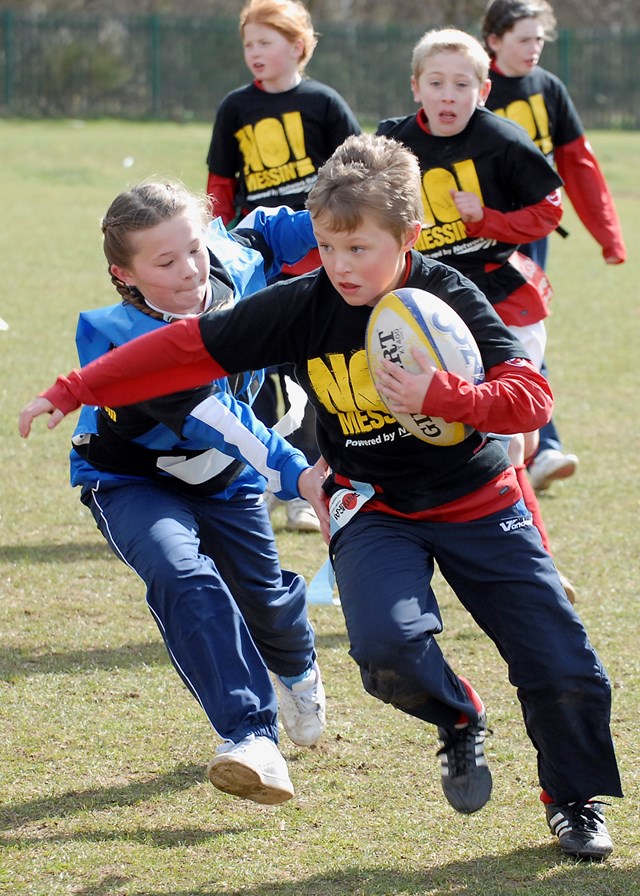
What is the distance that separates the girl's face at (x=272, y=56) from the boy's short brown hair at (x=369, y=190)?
3.21 meters

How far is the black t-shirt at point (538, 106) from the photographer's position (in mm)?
6547

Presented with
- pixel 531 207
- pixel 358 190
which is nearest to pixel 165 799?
pixel 358 190

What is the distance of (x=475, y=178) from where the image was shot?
5379 millimetres

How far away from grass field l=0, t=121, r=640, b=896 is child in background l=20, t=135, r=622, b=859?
21 centimetres

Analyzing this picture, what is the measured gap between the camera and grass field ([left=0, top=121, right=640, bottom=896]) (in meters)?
3.31

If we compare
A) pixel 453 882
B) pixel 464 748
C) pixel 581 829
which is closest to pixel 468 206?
pixel 464 748

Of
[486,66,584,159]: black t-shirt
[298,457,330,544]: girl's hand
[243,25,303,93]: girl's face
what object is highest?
[243,25,303,93]: girl's face

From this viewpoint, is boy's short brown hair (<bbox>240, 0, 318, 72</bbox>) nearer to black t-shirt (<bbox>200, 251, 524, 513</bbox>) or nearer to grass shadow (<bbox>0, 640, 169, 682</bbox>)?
grass shadow (<bbox>0, 640, 169, 682</bbox>)

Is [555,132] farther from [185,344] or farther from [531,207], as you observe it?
[185,344]

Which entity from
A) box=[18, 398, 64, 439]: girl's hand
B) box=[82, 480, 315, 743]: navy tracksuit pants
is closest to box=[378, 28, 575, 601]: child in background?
box=[82, 480, 315, 743]: navy tracksuit pants

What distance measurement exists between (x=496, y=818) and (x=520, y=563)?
2.45 ft

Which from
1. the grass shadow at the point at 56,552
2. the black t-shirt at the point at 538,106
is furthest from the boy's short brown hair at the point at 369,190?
the black t-shirt at the point at 538,106

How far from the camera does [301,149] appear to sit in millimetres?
6633

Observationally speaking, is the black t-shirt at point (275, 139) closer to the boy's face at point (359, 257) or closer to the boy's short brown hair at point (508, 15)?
the boy's short brown hair at point (508, 15)
